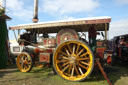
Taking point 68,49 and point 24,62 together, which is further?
point 24,62

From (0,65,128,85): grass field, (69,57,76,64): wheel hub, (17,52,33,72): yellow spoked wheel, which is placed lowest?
(0,65,128,85): grass field

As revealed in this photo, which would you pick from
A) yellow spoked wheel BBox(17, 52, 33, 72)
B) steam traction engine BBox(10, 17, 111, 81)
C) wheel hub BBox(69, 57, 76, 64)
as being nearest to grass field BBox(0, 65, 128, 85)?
steam traction engine BBox(10, 17, 111, 81)

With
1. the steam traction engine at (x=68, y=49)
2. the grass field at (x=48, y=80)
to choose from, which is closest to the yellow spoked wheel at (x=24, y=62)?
the steam traction engine at (x=68, y=49)

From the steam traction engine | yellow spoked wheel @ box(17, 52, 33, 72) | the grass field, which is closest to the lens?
the grass field

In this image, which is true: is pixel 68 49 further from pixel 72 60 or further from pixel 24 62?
pixel 24 62

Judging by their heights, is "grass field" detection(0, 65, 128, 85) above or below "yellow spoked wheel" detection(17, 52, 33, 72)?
below

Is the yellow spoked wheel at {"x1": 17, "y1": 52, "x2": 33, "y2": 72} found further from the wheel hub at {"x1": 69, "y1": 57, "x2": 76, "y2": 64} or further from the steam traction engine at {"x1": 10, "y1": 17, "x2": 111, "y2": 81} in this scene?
the wheel hub at {"x1": 69, "y1": 57, "x2": 76, "y2": 64}

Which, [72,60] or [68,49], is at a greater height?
[68,49]

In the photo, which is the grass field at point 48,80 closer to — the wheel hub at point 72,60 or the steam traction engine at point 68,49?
the steam traction engine at point 68,49

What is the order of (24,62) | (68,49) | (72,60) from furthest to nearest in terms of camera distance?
(24,62), (68,49), (72,60)

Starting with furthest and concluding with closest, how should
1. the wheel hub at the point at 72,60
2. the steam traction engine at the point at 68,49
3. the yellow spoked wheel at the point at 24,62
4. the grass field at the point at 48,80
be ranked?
1. the yellow spoked wheel at the point at 24,62
2. the wheel hub at the point at 72,60
3. the steam traction engine at the point at 68,49
4. the grass field at the point at 48,80

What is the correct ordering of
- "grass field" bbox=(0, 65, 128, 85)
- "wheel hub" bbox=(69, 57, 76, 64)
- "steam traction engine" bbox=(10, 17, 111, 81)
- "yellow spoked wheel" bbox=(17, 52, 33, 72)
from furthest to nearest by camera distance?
"yellow spoked wheel" bbox=(17, 52, 33, 72)
"wheel hub" bbox=(69, 57, 76, 64)
"steam traction engine" bbox=(10, 17, 111, 81)
"grass field" bbox=(0, 65, 128, 85)

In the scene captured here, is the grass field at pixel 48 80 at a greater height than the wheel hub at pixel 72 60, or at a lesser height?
lesser

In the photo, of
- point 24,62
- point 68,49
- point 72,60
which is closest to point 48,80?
point 72,60
